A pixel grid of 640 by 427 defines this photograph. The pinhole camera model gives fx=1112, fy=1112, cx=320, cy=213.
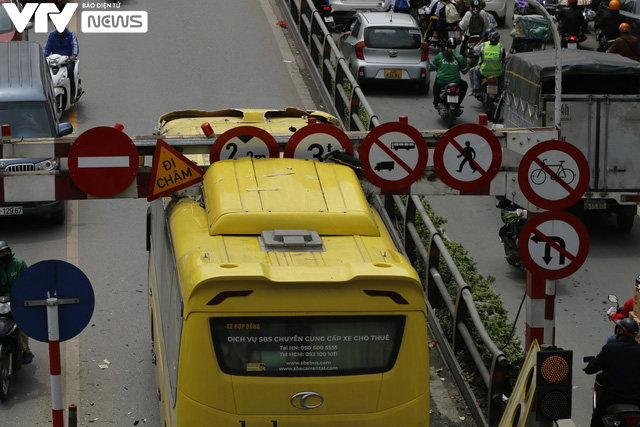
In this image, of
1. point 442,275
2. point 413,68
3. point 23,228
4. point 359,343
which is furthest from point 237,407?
point 413,68

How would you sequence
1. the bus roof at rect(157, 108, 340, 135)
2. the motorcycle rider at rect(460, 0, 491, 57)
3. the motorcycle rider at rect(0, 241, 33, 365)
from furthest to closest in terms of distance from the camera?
the motorcycle rider at rect(460, 0, 491, 57), the motorcycle rider at rect(0, 241, 33, 365), the bus roof at rect(157, 108, 340, 135)

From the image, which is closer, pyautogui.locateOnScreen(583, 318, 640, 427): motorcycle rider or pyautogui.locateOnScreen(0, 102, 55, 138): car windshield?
pyautogui.locateOnScreen(583, 318, 640, 427): motorcycle rider

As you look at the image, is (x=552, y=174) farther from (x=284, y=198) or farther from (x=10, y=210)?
(x=10, y=210)

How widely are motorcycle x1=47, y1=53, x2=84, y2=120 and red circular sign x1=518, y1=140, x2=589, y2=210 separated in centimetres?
1355

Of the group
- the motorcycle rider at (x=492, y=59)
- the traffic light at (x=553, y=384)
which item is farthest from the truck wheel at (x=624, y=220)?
the traffic light at (x=553, y=384)

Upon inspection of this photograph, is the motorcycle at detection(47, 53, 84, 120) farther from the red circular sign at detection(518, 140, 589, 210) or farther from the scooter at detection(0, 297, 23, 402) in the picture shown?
the red circular sign at detection(518, 140, 589, 210)

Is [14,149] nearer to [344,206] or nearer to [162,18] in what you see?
[344,206]

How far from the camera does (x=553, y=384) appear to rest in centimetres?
819

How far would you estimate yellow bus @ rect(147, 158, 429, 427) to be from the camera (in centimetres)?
768

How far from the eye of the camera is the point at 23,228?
667 inches

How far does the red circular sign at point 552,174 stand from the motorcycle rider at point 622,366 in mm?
1824

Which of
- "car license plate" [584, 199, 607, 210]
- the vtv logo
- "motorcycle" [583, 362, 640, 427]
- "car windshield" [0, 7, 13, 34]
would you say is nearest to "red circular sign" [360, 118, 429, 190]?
"motorcycle" [583, 362, 640, 427]

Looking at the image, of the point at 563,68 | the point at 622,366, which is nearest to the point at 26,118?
the point at 563,68

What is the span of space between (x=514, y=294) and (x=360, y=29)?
1111 centimetres
